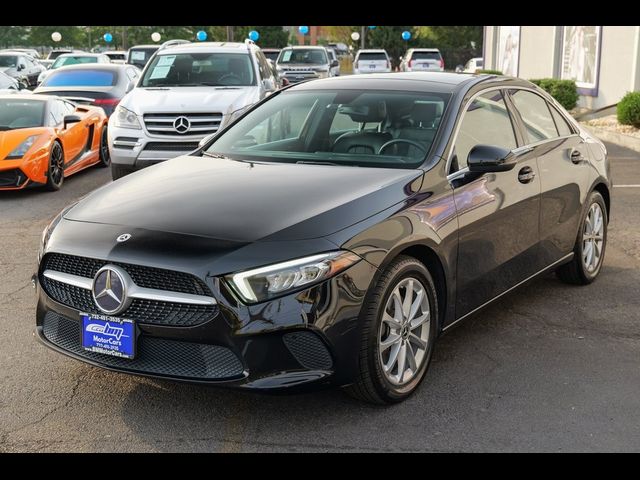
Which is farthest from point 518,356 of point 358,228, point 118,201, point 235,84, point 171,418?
point 235,84

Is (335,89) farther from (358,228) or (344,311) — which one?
(344,311)

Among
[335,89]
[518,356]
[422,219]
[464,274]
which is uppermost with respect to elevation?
[335,89]

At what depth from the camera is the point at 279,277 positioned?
3762mm

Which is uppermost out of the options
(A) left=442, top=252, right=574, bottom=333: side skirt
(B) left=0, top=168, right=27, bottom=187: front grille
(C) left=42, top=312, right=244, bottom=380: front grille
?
(C) left=42, top=312, right=244, bottom=380: front grille

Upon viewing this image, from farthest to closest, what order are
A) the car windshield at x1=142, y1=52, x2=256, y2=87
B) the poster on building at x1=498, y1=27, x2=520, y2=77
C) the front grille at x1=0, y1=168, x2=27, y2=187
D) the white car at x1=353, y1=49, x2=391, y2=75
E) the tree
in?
the tree, the white car at x1=353, y1=49, x2=391, y2=75, the poster on building at x1=498, y1=27, x2=520, y2=77, the car windshield at x1=142, y1=52, x2=256, y2=87, the front grille at x1=0, y1=168, x2=27, y2=187

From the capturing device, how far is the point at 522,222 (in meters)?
5.28

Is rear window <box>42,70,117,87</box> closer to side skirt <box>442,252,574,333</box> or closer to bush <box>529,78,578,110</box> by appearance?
bush <box>529,78,578,110</box>

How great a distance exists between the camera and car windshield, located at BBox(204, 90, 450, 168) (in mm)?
4977

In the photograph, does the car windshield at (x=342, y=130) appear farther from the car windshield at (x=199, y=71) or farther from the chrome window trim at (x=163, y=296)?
the car windshield at (x=199, y=71)

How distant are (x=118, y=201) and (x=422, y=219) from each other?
155 cm

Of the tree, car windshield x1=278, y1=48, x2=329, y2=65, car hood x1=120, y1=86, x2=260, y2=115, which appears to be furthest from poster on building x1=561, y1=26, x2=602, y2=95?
the tree

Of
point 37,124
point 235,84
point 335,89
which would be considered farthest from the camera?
point 235,84

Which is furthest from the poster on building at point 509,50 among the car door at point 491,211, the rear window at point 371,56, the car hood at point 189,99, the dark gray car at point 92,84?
the car door at point 491,211

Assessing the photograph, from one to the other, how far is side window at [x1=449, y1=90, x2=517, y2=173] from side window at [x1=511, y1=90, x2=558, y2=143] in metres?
0.22
